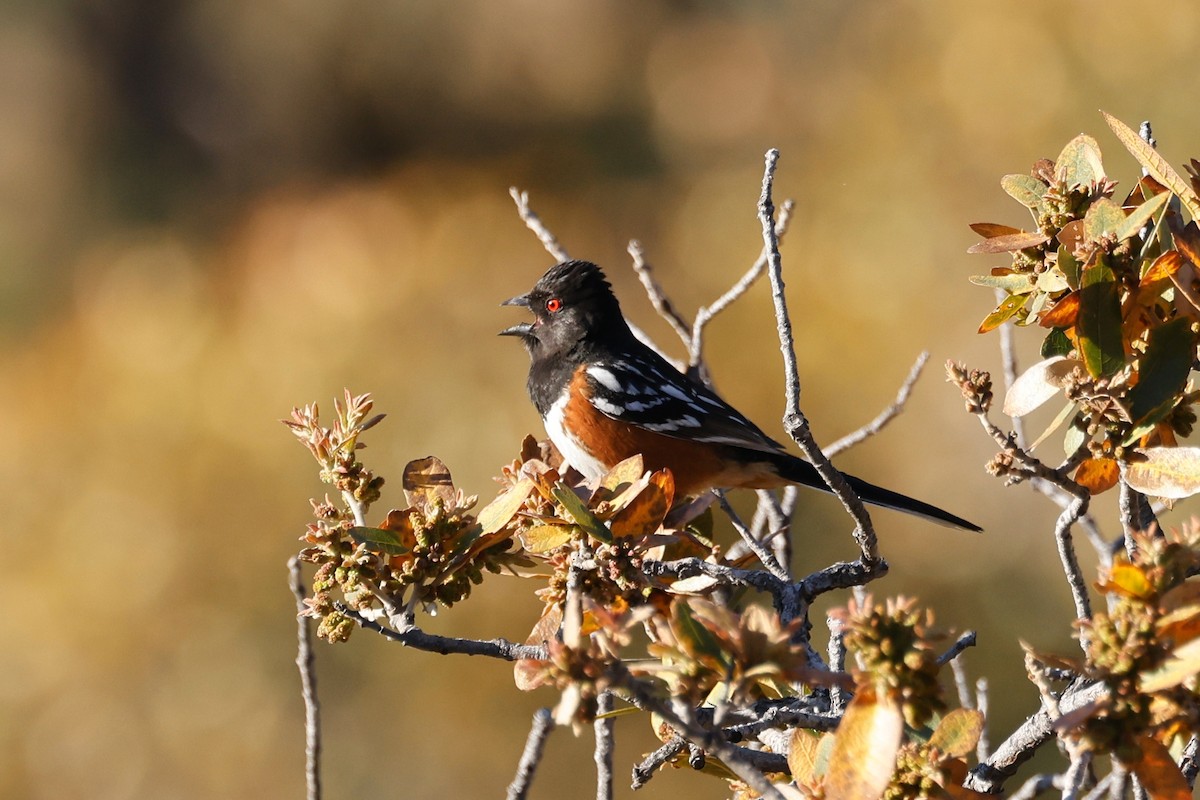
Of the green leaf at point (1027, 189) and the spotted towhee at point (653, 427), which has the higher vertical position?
the spotted towhee at point (653, 427)

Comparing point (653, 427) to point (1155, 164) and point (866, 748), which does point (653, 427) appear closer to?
point (1155, 164)

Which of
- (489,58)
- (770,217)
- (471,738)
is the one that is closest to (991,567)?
(471,738)

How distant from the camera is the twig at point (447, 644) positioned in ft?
4.90

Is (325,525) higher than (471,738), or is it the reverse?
(471,738)

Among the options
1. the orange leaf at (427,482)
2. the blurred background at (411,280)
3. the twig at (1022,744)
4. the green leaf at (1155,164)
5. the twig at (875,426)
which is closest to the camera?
the twig at (1022,744)

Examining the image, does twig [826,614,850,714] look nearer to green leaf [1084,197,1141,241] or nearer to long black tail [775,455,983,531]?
green leaf [1084,197,1141,241]

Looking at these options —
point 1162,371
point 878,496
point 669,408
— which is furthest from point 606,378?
point 1162,371

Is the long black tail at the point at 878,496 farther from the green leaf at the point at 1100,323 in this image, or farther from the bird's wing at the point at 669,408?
the green leaf at the point at 1100,323

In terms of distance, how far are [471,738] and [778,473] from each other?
285 centimetres

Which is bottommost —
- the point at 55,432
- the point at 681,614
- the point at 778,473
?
the point at 681,614

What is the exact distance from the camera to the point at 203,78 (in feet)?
28.3

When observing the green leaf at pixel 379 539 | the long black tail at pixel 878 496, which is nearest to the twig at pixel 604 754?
the green leaf at pixel 379 539

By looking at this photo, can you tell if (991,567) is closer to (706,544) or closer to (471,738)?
(471,738)

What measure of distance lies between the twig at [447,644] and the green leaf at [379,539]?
88mm
